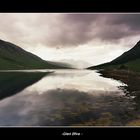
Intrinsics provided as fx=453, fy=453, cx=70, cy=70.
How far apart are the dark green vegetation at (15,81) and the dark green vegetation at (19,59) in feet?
0.27

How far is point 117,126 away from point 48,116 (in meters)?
0.65

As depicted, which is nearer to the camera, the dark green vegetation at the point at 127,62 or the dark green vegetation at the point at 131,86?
the dark green vegetation at the point at 131,86

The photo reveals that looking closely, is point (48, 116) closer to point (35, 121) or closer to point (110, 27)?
point (35, 121)

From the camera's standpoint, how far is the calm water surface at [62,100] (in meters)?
4.21

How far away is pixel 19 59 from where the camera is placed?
449cm

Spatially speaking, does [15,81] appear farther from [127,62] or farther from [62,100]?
[127,62]

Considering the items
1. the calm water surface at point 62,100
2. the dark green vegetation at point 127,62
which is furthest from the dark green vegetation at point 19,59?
the dark green vegetation at point 127,62

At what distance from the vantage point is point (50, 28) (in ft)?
14.2

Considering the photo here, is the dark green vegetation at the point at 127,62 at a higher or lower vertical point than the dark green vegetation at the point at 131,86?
higher

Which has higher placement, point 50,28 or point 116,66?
point 50,28

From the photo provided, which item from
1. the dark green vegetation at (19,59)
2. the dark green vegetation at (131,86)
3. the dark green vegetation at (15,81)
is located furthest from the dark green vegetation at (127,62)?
the dark green vegetation at (15,81)

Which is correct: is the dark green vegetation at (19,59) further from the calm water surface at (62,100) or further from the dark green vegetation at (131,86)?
the dark green vegetation at (131,86)

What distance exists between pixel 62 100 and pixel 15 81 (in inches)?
19.5

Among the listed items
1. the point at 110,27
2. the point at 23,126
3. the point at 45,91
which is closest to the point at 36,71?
the point at 45,91
